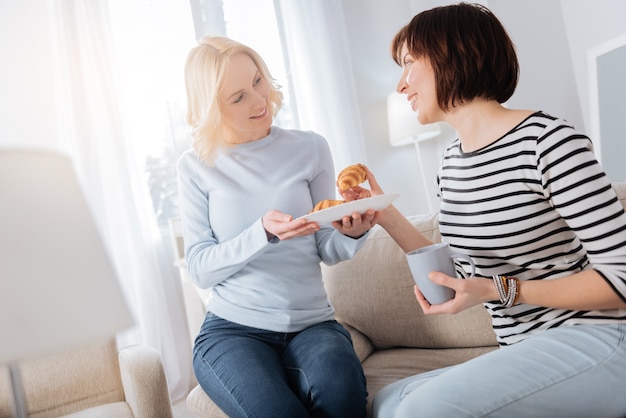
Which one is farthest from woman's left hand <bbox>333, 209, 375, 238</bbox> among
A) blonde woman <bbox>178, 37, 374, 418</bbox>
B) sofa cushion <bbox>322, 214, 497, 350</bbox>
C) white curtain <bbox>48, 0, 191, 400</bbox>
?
white curtain <bbox>48, 0, 191, 400</bbox>

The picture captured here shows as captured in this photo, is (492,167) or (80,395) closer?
(492,167)

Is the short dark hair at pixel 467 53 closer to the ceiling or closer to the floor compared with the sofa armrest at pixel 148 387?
closer to the ceiling

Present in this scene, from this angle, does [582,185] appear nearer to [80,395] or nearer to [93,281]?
[93,281]

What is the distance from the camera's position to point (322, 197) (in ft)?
5.65

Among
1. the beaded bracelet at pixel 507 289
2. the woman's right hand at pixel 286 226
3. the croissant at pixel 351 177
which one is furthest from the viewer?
the croissant at pixel 351 177

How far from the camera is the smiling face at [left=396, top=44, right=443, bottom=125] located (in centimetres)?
128

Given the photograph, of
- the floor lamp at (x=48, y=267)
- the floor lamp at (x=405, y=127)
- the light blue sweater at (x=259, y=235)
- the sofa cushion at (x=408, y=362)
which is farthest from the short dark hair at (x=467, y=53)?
the floor lamp at (x=405, y=127)

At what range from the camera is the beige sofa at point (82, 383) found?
5.96 ft

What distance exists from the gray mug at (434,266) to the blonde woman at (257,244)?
33cm

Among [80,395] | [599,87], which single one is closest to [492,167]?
[80,395]

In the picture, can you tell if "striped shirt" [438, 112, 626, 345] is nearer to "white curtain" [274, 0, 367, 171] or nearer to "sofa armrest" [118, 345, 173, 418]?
"sofa armrest" [118, 345, 173, 418]

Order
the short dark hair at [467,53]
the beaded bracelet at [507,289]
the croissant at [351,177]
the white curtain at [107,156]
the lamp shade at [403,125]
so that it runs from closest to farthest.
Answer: the beaded bracelet at [507,289], the short dark hair at [467,53], the croissant at [351,177], the white curtain at [107,156], the lamp shade at [403,125]

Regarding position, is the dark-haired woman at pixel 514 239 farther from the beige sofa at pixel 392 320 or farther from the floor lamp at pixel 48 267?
the floor lamp at pixel 48 267

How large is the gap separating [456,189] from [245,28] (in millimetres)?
3066
